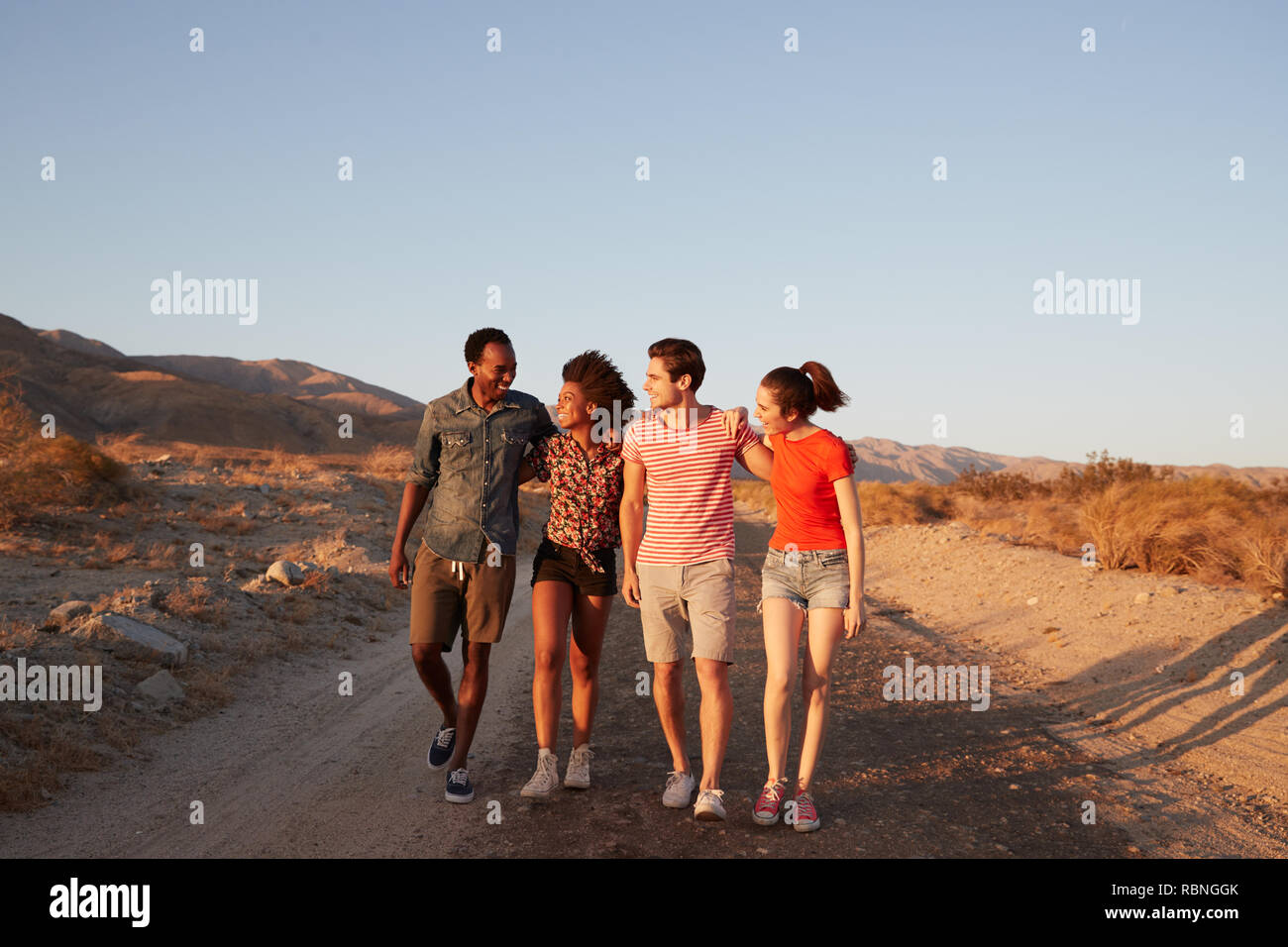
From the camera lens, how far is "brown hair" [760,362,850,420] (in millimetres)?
4406

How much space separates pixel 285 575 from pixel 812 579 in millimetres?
8654

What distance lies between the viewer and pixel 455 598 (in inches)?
190

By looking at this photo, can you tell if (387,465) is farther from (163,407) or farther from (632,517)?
(163,407)

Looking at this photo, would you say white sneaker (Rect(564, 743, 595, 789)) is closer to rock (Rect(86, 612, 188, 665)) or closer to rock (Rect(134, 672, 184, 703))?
rock (Rect(134, 672, 184, 703))

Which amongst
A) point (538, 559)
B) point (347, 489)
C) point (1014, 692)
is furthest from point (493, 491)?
point (347, 489)

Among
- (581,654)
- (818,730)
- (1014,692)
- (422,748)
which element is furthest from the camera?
(1014,692)

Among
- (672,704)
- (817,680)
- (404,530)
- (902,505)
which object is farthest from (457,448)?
(902,505)

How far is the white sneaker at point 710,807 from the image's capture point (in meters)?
4.15

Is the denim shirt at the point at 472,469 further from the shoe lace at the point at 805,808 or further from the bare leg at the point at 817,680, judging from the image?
the shoe lace at the point at 805,808

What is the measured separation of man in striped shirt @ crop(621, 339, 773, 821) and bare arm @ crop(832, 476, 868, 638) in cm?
47
